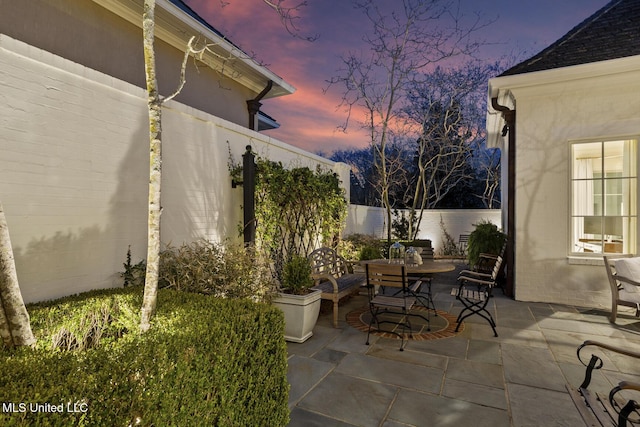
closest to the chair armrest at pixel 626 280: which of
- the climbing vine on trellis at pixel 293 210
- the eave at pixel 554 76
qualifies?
the eave at pixel 554 76

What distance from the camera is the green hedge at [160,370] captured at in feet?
3.87

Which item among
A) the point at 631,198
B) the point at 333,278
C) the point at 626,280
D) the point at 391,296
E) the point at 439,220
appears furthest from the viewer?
the point at 439,220

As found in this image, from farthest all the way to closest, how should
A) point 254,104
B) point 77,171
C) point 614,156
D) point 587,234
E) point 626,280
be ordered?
point 254,104 < point 587,234 < point 614,156 < point 626,280 < point 77,171

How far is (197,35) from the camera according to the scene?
17.7 ft

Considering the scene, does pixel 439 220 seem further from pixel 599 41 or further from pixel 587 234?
pixel 599 41

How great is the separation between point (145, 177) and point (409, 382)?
3.32 metres

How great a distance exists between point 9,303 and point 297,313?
2669 mm

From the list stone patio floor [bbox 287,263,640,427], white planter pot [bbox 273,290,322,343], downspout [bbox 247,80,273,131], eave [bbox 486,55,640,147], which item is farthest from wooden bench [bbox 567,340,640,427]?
downspout [bbox 247,80,273,131]

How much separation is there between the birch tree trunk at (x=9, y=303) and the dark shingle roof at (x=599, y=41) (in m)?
6.93

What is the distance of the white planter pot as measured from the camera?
3.76 meters

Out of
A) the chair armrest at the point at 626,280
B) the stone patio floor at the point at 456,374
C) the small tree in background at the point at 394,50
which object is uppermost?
the small tree in background at the point at 394,50

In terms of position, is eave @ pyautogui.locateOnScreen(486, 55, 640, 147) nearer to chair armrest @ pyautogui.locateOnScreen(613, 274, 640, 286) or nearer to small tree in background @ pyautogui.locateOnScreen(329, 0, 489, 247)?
small tree in background @ pyautogui.locateOnScreen(329, 0, 489, 247)

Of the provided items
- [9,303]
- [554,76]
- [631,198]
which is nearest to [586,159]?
[631,198]

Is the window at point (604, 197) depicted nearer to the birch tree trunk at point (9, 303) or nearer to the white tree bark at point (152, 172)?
the white tree bark at point (152, 172)
